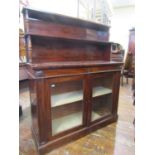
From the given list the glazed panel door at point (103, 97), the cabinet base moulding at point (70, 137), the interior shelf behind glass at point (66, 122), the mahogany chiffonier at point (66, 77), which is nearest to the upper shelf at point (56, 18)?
the mahogany chiffonier at point (66, 77)

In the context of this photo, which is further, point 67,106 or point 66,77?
point 67,106

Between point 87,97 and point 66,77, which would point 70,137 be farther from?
point 66,77

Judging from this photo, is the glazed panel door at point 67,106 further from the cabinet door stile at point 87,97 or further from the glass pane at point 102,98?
the glass pane at point 102,98

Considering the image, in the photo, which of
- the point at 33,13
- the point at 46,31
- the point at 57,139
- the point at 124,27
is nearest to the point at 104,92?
the point at 57,139

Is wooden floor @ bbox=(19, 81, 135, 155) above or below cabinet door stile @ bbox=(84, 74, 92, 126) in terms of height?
below

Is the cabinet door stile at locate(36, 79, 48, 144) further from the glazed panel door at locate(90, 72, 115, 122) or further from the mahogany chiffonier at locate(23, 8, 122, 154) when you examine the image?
the glazed panel door at locate(90, 72, 115, 122)

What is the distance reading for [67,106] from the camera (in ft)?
6.16

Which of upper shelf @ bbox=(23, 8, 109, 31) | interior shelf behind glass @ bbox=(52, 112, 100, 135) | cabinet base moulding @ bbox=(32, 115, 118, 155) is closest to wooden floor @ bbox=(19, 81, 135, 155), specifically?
cabinet base moulding @ bbox=(32, 115, 118, 155)

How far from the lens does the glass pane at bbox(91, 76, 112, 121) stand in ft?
6.24

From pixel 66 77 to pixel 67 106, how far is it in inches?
23.9

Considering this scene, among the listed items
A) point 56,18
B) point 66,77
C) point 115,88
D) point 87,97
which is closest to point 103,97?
point 115,88
